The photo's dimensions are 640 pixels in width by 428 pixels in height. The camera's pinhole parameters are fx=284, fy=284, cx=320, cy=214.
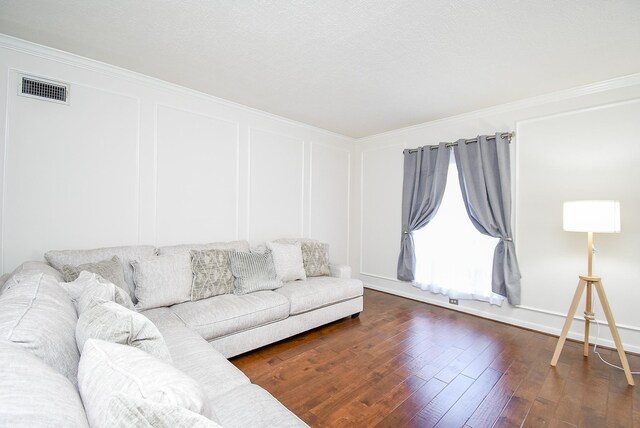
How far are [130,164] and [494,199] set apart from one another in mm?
4132

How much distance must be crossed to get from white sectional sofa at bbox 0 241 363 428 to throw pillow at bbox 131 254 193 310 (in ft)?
0.03

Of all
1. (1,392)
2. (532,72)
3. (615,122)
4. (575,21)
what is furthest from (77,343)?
(615,122)

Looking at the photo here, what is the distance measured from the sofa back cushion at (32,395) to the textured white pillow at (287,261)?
2.59 metres

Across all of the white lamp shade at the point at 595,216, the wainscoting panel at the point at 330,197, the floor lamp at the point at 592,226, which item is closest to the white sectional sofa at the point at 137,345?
the wainscoting panel at the point at 330,197

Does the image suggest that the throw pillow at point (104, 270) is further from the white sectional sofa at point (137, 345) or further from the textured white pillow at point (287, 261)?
the textured white pillow at point (287, 261)

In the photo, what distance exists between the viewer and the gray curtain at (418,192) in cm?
403

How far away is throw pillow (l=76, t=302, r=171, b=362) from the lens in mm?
1011

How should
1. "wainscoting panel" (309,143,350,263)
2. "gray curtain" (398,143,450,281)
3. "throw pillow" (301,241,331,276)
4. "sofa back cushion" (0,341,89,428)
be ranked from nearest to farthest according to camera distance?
1. "sofa back cushion" (0,341,89,428)
2. "throw pillow" (301,241,331,276)
3. "gray curtain" (398,143,450,281)
4. "wainscoting panel" (309,143,350,263)

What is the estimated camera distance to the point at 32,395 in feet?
2.00

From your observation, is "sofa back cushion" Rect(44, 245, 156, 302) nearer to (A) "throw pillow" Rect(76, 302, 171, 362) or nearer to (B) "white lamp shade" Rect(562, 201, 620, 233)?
(A) "throw pillow" Rect(76, 302, 171, 362)

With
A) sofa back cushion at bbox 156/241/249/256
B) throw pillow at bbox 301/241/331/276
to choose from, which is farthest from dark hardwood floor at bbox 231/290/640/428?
sofa back cushion at bbox 156/241/249/256

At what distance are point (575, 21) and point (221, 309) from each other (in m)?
3.43

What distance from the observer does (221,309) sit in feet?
7.95

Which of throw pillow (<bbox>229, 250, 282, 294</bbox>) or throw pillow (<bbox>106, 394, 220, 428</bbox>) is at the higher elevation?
throw pillow (<bbox>106, 394, 220, 428</bbox>)
